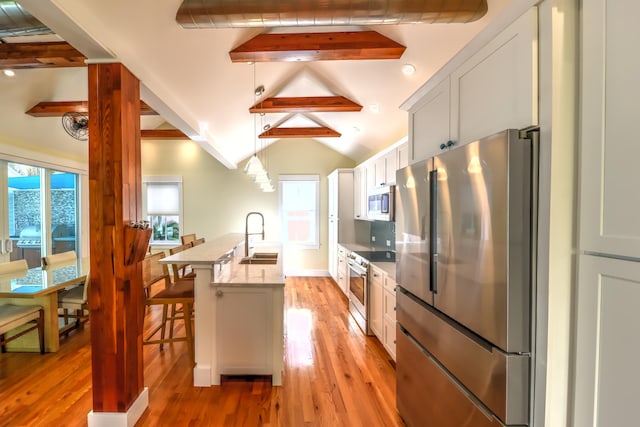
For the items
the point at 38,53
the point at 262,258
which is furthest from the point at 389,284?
the point at 38,53

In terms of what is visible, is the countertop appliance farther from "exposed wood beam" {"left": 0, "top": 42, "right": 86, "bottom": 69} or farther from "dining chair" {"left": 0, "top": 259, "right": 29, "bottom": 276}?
"dining chair" {"left": 0, "top": 259, "right": 29, "bottom": 276}

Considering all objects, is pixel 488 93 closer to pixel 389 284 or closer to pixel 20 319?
pixel 389 284

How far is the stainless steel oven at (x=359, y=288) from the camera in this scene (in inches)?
137

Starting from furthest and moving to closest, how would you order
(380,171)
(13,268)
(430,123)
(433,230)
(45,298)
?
(380,171) → (13,268) → (45,298) → (430,123) → (433,230)

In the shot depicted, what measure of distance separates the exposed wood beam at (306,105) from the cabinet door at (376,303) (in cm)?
210

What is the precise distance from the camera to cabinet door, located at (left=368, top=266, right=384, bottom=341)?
308 centimetres

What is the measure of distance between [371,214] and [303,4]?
2.79 m

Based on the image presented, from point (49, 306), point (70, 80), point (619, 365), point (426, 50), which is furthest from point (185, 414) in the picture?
point (70, 80)

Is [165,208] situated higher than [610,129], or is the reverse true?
[610,129]

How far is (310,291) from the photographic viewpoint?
532 cm

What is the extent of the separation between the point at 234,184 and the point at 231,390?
4629mm

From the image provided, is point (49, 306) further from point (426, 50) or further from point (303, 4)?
point (426, 50)

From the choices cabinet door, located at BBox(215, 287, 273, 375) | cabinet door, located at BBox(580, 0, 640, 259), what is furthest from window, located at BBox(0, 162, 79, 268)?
cabinet door, located at BBox(580, 0, 640, 259)

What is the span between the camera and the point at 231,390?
2.38 meters
